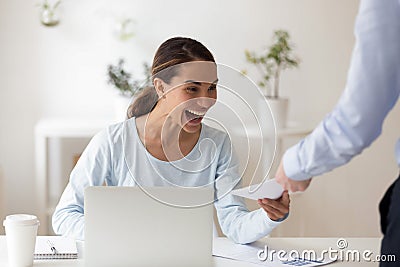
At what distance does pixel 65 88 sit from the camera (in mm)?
3348

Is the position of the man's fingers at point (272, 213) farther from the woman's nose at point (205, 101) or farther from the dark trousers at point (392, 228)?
the dark trousers at point (392, 228)

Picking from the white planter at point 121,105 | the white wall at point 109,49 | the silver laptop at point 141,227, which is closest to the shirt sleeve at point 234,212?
the silver laptop at point 141,227

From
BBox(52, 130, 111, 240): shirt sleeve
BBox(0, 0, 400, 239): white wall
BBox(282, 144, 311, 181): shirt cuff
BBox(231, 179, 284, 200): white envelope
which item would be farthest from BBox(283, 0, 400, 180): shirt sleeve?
BBox(0, 0, 400, 239): white wall

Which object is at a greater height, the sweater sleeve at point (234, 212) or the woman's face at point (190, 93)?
the woman's face at point (190, 93)

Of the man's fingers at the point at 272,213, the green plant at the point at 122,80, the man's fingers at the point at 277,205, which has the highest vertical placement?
the green plant at the point at 122,80

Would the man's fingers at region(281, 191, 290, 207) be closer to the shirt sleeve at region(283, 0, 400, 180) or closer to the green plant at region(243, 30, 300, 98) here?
the shirt sleeve at region(283, 0, 400, 180)

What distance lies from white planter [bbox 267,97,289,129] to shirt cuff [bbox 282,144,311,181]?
1.76 meters

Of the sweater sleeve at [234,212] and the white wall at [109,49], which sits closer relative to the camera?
the sweater sleeve at [234,212]

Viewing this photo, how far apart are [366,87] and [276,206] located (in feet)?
2.03

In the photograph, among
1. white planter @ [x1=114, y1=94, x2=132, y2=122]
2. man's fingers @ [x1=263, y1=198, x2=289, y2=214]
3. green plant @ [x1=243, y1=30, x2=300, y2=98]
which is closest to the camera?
man's fingers @ [x1=263, y1=198, x2=289, y2=214]

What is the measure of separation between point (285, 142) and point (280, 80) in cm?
29

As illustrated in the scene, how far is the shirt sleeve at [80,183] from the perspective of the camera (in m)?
1.85

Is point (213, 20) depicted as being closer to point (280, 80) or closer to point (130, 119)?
point (280, 80)

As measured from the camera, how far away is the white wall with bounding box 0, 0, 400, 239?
332 centimetres
